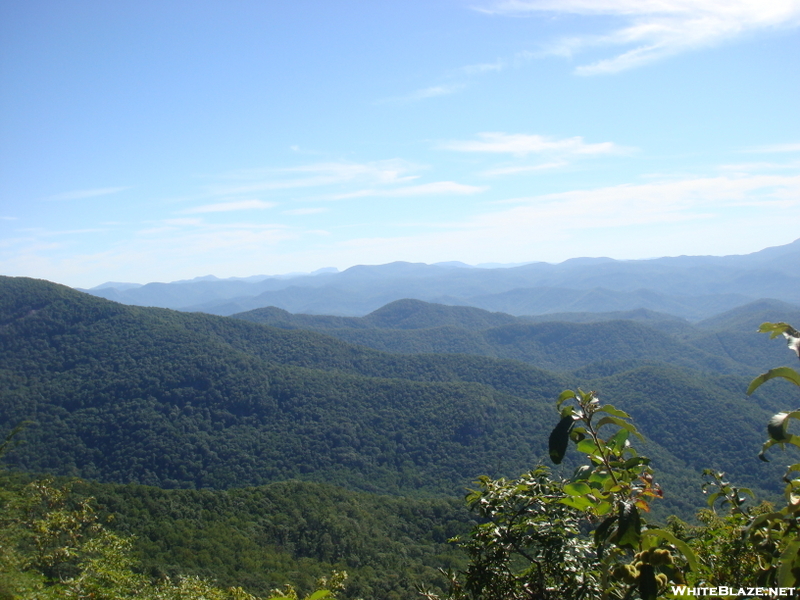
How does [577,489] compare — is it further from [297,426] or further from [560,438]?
[297,426]

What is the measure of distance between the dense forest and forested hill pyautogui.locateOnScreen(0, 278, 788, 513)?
33 centimetres

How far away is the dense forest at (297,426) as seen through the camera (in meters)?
42.6

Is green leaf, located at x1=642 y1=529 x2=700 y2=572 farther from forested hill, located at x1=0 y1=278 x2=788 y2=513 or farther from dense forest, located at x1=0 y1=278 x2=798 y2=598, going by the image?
forested hill, located at x1=0 y1=278 x2=788 y2=513

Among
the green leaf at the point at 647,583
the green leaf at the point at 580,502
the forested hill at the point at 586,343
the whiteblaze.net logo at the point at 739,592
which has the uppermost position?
the green leaf at the point at 580,502

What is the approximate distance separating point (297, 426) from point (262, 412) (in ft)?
28.7

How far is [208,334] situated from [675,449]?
104792 millimetres

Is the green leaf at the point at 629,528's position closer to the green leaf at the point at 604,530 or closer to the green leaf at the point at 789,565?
the green leaf at the point at 604,530

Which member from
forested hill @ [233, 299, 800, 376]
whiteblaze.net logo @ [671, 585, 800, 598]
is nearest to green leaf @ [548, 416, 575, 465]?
whiteblaze.net logo @ [671, 585, 800, 598]

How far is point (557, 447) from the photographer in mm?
2256

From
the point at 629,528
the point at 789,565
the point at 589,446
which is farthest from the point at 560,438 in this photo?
the point at 789,565

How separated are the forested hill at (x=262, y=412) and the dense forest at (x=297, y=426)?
33cm

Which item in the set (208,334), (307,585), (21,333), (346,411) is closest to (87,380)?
(21,333)

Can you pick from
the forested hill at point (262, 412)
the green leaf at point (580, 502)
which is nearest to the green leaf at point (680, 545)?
the green leaf at point (580, 502)

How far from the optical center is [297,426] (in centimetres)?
9169
